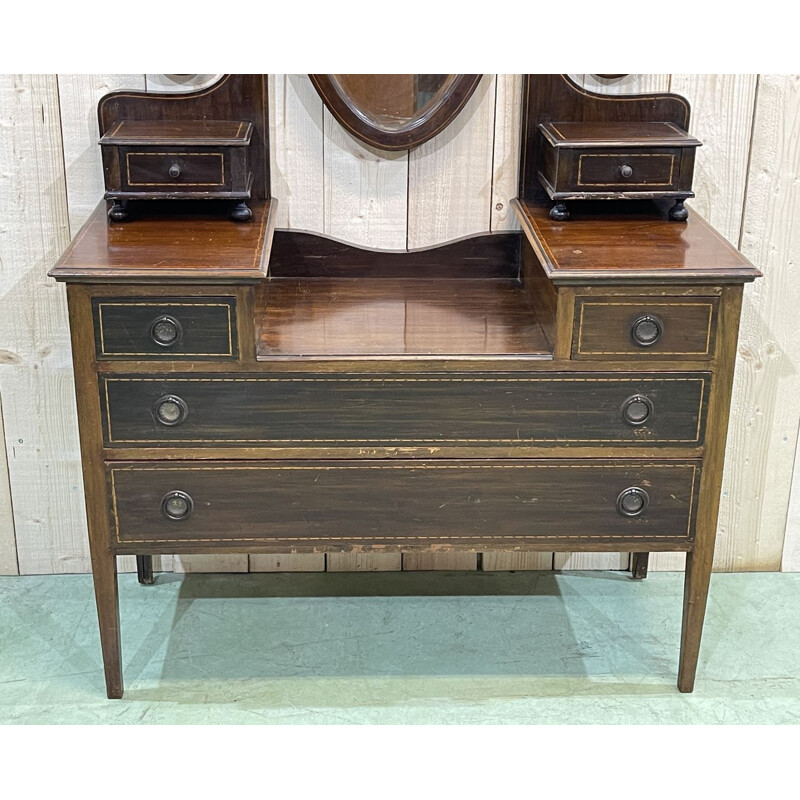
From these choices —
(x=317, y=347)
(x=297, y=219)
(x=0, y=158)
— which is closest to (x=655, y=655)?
(x=317, y=347)

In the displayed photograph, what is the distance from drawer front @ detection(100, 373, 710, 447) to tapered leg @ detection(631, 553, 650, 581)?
27.3 inches

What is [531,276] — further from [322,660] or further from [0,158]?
[0,158]

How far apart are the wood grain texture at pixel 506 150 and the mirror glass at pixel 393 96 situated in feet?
0.44

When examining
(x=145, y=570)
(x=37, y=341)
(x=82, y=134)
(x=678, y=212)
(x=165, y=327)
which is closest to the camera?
(x=165, y=327)

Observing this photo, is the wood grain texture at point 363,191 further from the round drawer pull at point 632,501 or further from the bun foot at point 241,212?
the round drawer pull at point 632,501

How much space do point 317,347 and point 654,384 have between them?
67 cm

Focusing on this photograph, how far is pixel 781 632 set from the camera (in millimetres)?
2518

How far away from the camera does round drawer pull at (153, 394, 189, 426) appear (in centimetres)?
201

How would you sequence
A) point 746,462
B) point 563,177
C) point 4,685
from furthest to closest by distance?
point 746,462
point 4,685
point 563,177

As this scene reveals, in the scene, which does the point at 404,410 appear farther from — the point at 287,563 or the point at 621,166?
the point at 287,563

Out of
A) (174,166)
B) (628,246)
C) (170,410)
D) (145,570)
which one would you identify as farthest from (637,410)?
(145,570)

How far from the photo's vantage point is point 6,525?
105 inches

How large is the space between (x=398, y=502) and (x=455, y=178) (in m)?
0.79

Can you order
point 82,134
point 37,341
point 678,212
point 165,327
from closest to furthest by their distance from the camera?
point 165,327 → point 678,212 → point 82,134 → point 37,341
